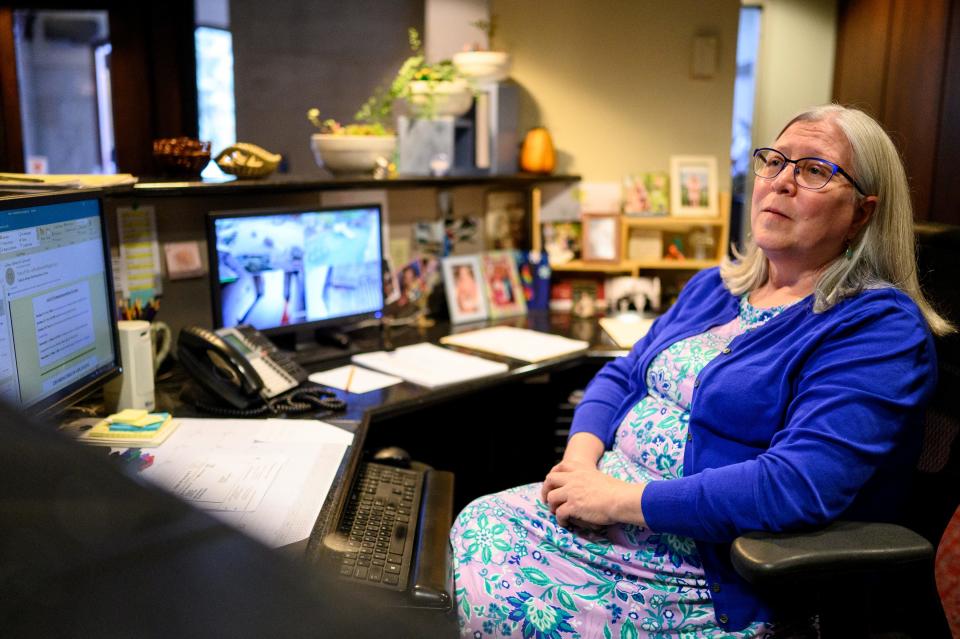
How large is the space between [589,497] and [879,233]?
2.25ft

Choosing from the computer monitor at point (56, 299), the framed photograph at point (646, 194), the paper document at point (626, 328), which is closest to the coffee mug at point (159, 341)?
the computer monitor at point (56, 299)

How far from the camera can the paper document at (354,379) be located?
2.06 meters

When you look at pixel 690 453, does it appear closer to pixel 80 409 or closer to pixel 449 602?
pixel 449 602

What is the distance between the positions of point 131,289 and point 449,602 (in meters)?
1.18

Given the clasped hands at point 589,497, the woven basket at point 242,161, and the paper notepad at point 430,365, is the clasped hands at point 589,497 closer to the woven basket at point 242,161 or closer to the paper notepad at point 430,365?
the paper notepad at point 430,365

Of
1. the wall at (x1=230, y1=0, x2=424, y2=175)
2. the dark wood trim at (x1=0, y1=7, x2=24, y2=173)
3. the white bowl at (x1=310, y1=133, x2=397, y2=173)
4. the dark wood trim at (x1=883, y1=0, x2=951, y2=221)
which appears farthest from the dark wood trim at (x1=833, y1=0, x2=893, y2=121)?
the dark wood trim at (x1=0, y1=7, x2=24, y2=173)

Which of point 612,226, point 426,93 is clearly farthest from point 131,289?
point 612,226

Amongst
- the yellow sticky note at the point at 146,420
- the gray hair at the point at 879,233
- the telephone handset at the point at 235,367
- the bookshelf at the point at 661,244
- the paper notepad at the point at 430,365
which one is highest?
the gray hair at the point at 879,233

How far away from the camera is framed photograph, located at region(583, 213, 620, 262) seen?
304 cm

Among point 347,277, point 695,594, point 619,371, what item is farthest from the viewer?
point 347,277

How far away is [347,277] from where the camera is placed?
2.45m

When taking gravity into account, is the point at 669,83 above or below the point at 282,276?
above

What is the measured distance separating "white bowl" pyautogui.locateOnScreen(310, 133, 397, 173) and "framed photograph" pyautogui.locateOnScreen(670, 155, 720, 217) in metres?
1.05

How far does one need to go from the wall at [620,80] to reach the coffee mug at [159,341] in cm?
148
